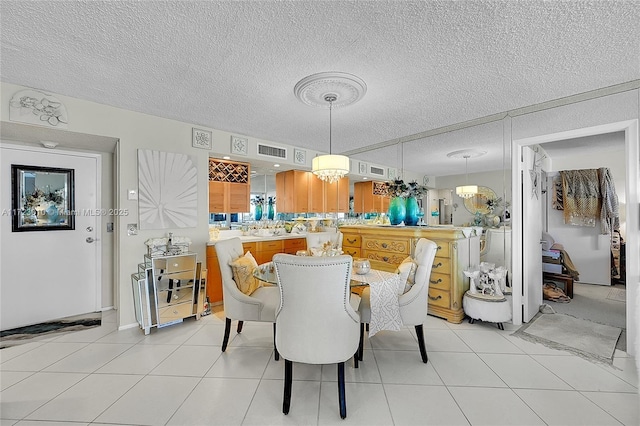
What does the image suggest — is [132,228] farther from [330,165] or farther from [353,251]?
[353,251]

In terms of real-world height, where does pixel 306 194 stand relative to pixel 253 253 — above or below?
above

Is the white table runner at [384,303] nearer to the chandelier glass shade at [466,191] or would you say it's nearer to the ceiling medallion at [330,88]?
the ceiling medallion at [330,88]

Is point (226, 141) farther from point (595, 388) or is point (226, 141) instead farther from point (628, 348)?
point (628, 348)

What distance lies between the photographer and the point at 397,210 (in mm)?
3771

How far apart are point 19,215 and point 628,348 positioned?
629 cm

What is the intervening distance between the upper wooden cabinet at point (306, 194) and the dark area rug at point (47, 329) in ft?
10.1

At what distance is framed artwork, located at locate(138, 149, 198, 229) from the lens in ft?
10.1

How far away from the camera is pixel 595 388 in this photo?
6.23 ft

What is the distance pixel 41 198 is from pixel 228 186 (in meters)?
2.13

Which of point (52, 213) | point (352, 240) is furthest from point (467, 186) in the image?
point (52, 213)

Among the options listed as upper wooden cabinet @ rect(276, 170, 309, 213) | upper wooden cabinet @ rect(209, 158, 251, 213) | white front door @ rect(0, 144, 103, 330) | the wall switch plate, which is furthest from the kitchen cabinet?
white front door @ rect(0, 144, 103, 330)

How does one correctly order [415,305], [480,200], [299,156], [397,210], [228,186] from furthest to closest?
1. [299,156]
2. [228,186]
3. [397,210]
4. [480,200]
5. [415,305]

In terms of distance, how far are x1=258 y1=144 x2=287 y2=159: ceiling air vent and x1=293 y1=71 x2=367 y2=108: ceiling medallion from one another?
167 centimetres

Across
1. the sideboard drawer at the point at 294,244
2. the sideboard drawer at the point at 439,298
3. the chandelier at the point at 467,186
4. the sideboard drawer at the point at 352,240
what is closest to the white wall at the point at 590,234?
the chandelier at the point at 467,186
